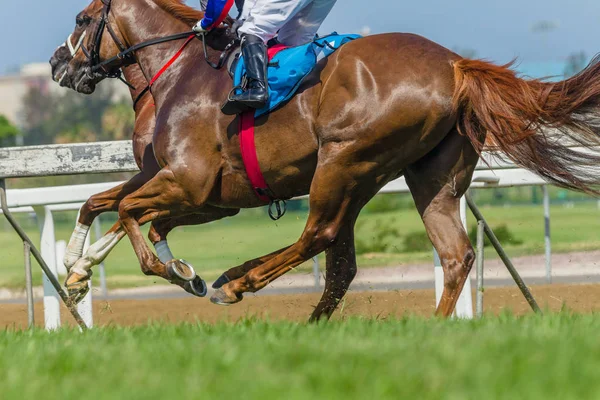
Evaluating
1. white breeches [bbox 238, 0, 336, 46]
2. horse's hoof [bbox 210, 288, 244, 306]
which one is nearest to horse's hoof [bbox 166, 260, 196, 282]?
horse's hoof [bbox 210, 288, 244, 306]

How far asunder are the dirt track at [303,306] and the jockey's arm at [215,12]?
7.51ft

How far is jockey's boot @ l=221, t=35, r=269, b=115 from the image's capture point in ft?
15.0

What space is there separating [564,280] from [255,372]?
7499 mm

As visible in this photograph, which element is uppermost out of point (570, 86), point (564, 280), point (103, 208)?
point (570, 86)

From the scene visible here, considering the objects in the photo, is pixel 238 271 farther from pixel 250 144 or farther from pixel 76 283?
pixel 76 283

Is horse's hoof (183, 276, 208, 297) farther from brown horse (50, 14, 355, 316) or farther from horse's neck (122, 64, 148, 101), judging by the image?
horse's neck (122, 64, 148, 101)

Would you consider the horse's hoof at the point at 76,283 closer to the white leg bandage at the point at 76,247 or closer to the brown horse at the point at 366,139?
the white leg bandage at the point at 76,247

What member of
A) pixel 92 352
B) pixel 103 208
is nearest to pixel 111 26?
pixel 103 208

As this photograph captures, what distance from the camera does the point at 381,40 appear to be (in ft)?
15.1

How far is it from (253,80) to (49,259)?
8.11ft

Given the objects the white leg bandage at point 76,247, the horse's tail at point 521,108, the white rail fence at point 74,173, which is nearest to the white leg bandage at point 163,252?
the white leg bandage at point 76,247

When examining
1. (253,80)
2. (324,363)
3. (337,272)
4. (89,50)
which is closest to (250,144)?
(253,80)

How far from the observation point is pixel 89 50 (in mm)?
5688

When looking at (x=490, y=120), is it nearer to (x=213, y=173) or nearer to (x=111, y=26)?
(x=213, y=173)
